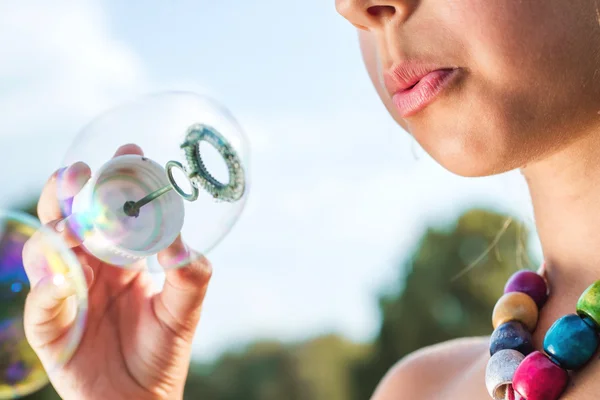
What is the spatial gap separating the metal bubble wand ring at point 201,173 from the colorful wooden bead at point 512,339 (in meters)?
0.59

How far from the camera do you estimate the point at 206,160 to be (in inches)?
62.4

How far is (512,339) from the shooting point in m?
1.60

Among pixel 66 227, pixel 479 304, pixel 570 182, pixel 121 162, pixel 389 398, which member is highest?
pixel 121 162

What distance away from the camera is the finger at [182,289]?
1695 mm

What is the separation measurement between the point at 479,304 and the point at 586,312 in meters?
15.4

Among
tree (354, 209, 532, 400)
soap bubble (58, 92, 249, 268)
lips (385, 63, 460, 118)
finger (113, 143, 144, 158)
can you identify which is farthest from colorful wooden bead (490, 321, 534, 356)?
tree (354, 209, 532, 400)

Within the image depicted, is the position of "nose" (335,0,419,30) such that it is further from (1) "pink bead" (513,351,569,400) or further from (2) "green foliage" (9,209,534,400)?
(2) "green foliage" (9,209,534,400)

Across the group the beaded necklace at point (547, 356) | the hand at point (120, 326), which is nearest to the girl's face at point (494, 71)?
the beaded necklace at point (547, 356)

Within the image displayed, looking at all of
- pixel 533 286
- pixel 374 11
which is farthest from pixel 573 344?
pixel 374 11

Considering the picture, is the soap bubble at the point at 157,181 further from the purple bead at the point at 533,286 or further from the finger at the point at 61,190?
the purple bead at the point at 533,286

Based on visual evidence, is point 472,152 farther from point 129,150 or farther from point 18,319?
point 18,319

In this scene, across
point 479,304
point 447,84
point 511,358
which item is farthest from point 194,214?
point 479,304

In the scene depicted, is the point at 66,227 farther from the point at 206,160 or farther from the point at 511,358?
the point at 511,358

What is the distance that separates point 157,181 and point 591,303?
828 mm
